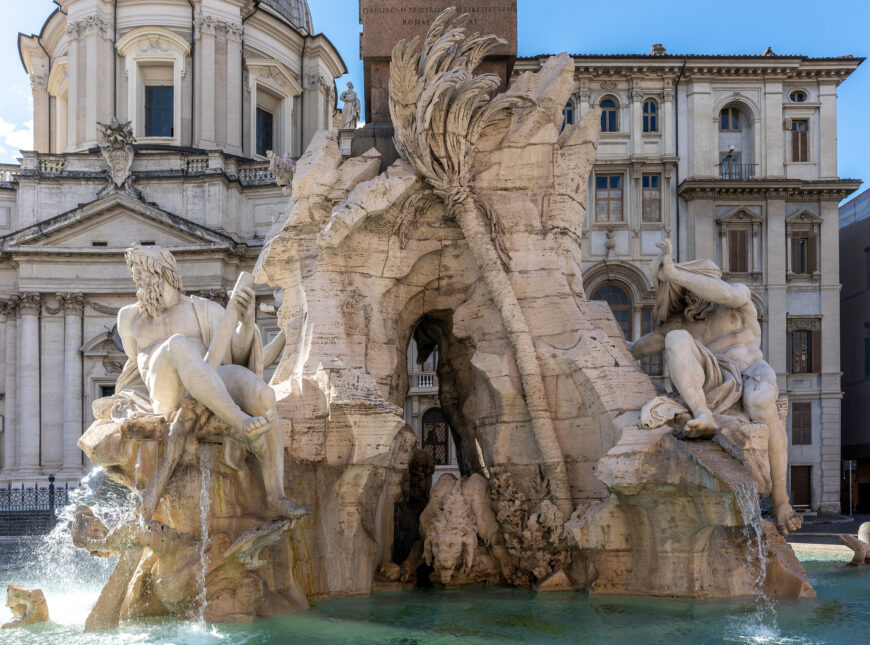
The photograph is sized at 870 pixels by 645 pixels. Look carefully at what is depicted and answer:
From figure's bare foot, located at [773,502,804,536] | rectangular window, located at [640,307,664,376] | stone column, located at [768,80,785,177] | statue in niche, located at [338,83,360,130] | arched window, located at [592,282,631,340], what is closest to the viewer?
figure's bare foot, located at [773,502,804,536]

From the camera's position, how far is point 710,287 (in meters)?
8.43

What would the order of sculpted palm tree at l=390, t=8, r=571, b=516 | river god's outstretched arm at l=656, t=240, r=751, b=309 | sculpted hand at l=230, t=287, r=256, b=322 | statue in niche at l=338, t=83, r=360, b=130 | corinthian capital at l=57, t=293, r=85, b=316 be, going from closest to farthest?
sculpted hand at l=230, t=287, r=256, b=322
river god's outstretched arm at l=656, t=240, r=751, b=309
sculpted palm tree at l=390, t=8, r=571, b=516
statue in niche at l=338, t=83, r=360, b=130
corinthian capital at l=57, t=293, r=85, b=316

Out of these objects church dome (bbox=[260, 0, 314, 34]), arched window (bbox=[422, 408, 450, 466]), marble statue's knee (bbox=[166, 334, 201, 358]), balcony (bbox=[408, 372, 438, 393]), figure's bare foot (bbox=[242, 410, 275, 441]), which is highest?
church dome (bbox=[260, 0, 314, 34])

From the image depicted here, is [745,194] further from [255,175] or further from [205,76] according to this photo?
[205,76]

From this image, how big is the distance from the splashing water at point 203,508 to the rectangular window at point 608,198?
23.6 m

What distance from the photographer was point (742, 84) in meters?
30.2

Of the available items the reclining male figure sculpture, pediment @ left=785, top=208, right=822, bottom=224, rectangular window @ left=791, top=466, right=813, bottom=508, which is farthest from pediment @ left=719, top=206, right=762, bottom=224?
the reclining male figure sculpture

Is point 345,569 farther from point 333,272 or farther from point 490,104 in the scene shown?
point 490,104

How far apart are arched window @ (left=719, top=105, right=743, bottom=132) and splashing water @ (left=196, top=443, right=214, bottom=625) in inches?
1046

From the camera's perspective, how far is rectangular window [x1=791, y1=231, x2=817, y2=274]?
97.7 ft

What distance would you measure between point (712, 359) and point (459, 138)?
121 inches

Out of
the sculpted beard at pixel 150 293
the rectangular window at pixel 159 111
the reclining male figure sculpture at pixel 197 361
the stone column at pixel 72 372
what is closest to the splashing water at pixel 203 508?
the reclining male figure sculpture at pixel 197 361

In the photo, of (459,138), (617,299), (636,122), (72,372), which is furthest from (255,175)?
(459,138)

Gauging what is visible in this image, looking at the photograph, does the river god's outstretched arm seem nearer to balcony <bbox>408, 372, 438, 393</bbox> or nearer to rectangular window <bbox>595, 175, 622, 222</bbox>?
balcony <bbox>408, 372, 438, 393</bbox>
